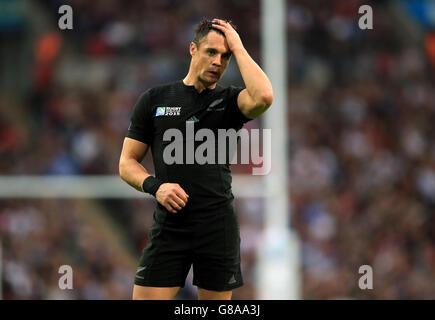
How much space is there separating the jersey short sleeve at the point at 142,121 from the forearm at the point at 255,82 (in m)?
0.50

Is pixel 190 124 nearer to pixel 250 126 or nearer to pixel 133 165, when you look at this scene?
pixel 133 165

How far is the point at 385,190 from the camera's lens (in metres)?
10.1

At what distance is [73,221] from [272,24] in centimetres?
335

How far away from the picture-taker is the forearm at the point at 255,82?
3721 mm

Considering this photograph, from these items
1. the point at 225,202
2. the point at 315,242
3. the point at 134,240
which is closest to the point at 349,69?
the point at 315,242

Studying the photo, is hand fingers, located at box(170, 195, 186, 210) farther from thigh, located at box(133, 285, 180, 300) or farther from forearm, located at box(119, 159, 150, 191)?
thigh, located at box(133, 285, 180, 300)

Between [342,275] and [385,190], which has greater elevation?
[385,190]

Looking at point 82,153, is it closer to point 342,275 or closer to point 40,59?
point 40,59

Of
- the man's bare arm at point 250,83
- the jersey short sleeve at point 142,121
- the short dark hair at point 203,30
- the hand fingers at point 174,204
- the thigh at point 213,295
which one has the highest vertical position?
the short dark hair at point 203,30

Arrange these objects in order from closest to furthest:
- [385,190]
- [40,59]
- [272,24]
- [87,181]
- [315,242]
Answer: [272,24] → [87,181] → [315,242] → [385,190] → [40,59]

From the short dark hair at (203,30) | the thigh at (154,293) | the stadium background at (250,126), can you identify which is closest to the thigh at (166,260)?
the thigh at (154,293)

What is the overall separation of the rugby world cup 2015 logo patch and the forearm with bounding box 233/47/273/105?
0.36 metres

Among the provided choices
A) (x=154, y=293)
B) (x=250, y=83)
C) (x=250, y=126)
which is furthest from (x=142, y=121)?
(x=250, y=126)

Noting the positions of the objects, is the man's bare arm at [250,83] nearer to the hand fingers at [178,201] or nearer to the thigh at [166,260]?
the hand fingers at [178,201]
